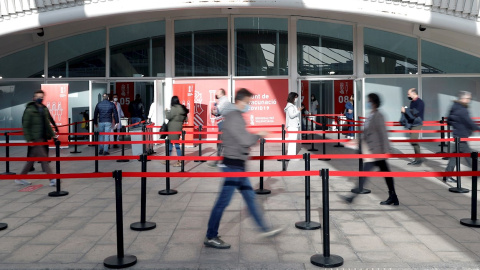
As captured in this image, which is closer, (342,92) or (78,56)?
(78,56)

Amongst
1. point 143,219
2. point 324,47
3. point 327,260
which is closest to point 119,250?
point 143,219

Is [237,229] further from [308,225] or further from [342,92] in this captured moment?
[342,92]

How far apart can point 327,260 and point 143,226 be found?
8.25ft

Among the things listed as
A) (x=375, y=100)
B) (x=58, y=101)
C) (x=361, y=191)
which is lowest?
(x=361, y=191)

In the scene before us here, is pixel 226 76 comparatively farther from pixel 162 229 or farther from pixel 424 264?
pixel 424 264

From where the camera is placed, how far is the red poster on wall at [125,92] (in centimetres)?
1742

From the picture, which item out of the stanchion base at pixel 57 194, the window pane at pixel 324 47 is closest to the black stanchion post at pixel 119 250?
the stanchion base at pixel 57 194

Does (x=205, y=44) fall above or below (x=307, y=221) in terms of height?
above

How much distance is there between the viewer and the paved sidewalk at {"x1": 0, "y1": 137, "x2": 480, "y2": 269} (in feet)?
15.4

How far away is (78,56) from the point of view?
17.2 meters

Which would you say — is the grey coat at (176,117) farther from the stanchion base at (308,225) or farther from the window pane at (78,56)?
the window pane at (78,56)

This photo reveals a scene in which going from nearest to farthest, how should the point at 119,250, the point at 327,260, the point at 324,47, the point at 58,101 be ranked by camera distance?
the point at 327,260 → the point at 119,250 → the point at 58,101 → the point at 324,47

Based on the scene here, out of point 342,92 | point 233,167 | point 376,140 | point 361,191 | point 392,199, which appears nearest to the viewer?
point 233,167

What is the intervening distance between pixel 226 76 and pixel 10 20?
7.29 m
